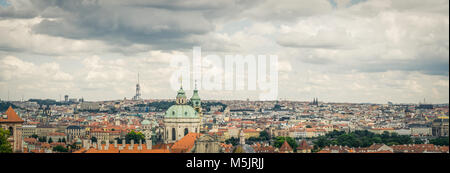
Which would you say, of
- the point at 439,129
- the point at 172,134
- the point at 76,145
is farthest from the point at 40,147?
Result: the point at 439,129

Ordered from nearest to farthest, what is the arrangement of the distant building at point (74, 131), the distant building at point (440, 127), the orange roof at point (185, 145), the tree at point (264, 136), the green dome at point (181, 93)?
the orange roof at point (185, 145), the green dome at point (181, 93), the tree at point (264, 136), the distant building at point (74, 131), the distant building at point (440, 127)

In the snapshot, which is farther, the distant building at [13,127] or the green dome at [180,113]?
the green dome at [180,113]

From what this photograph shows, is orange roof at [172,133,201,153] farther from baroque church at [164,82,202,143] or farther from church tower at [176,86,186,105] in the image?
church tower at [176,86,186,105]

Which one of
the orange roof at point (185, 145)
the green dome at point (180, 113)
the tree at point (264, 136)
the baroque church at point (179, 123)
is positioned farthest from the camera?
the tree at point (264, 136)

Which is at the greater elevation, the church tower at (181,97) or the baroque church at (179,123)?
the church tower at (181,97)

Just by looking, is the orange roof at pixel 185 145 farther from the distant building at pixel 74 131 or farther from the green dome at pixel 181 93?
the distant building at pixel 74 131

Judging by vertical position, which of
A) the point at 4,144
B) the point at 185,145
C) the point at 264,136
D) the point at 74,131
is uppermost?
the point at 4,144

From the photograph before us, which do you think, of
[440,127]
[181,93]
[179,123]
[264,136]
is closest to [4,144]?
[179,123]

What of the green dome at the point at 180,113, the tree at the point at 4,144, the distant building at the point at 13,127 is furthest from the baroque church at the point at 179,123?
the tree at the point at 4,144

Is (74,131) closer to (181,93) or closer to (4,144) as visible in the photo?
(181,93)

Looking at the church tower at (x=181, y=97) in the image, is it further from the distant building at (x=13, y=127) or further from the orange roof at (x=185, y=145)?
the distant building at (x=13, y=127)

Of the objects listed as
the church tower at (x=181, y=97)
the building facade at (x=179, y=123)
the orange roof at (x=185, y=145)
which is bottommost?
the orange roof at (x=185, y=145)
